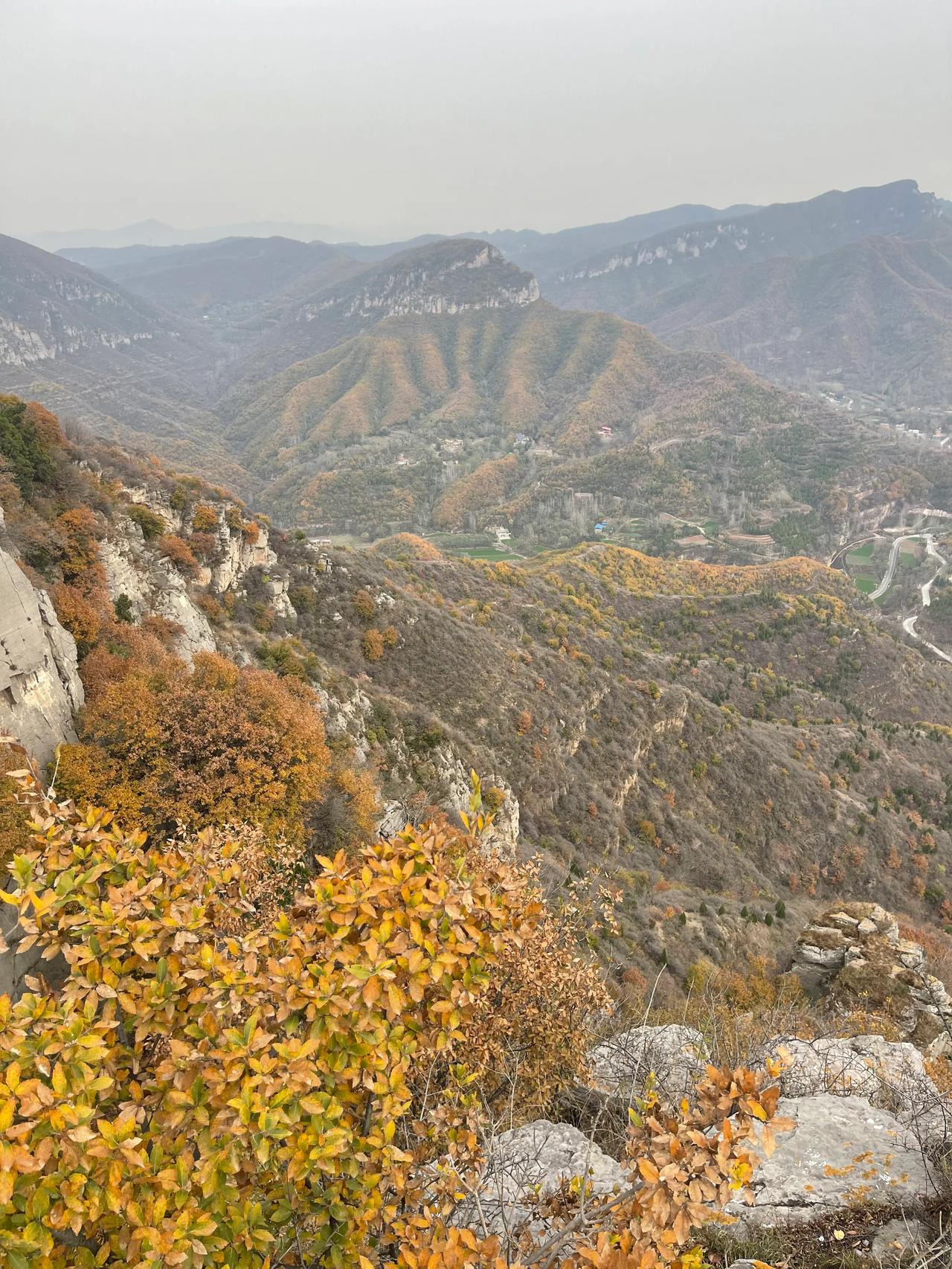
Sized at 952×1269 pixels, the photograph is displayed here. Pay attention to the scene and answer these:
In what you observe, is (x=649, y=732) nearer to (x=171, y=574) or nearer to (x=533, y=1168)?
(x=171, y=574)

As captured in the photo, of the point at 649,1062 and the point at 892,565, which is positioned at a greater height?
the point at 649,1062

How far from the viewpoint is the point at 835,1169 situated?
6840mm

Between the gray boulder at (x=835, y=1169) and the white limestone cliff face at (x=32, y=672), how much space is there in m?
18.8

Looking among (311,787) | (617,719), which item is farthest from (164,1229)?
(617,719)

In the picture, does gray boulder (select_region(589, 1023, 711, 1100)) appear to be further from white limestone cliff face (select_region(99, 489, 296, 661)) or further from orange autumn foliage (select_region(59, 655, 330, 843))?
white limestone cliff face (select_region(99, 489, 296, 661))

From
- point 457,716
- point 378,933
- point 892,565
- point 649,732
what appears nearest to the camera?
point 378,933

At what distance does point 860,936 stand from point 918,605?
512ft

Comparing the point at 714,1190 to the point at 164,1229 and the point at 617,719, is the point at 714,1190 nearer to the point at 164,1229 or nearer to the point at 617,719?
the point at 164,1229

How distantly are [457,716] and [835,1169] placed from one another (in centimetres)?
3765

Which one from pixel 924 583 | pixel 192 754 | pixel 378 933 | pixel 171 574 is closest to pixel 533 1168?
pixel 378 933

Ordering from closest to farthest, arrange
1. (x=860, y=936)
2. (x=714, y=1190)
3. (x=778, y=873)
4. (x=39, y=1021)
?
1. (x=714, y=1190)
2. (x=39, y=1021)
3. (x=860, y=936)
4. (x=778, y=873)

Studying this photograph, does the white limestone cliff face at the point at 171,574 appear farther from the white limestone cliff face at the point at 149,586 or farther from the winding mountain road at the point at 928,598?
the winding mountain road at the point at 928,598

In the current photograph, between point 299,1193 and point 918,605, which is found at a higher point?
point 299,1193

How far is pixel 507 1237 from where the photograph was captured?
4.59m
